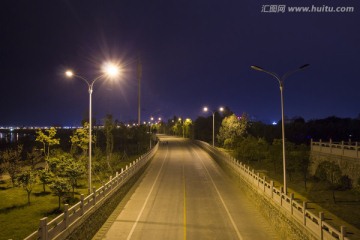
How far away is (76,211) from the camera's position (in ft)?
54.9

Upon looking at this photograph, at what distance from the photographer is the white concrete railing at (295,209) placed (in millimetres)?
13286

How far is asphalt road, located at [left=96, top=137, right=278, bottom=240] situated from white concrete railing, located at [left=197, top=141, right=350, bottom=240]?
1373 millimetres

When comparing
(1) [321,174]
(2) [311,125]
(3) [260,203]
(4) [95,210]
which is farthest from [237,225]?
(2) [311,125]

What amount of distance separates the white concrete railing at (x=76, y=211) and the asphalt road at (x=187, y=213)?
1382mm

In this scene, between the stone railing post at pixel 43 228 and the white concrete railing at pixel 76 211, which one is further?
the white concrete railing at pixel 76 211

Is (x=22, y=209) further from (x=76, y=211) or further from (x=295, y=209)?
(x=295, y=209)

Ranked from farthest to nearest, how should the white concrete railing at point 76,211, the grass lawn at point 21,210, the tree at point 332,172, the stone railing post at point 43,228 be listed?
the tree at point 332,172
the grass lawn at point 21,210
the white concrete railing at point 76,211
the stone railing post at point 43,228

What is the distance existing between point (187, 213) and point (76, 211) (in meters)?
8.29

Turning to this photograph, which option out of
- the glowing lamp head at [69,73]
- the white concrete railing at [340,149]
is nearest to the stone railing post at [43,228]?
the glowing lamp head at [69,73]

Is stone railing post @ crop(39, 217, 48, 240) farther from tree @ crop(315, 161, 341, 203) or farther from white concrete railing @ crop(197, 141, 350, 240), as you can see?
tree @ crop(315, 161, 341, 203)

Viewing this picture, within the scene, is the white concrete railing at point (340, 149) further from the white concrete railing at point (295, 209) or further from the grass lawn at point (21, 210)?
the grass lawn at point (21, 210)

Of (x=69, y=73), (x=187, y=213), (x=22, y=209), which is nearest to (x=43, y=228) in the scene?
(x=187, y=213)

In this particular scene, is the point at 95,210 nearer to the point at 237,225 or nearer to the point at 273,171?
the point at 237,225

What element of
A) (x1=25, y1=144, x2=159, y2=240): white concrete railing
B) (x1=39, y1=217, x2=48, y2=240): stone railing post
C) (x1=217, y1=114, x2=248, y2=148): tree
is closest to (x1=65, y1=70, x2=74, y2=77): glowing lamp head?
(x1=25, y1=144, x2=159, y2=240): white concrete railing
